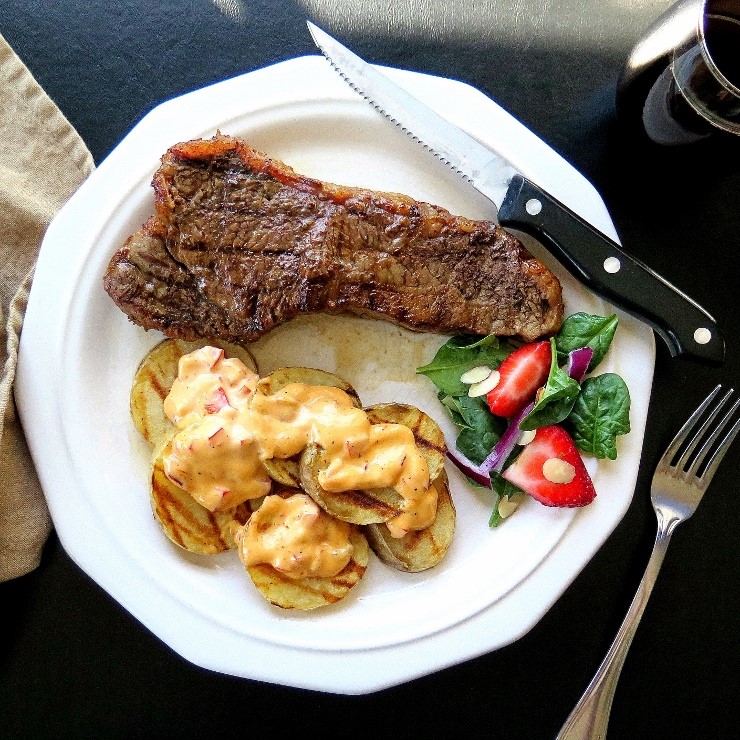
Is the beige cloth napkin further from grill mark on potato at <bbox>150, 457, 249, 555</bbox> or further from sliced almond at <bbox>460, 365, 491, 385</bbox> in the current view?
sliced almond at <bbox>460, 365, 491, 385</bbox>

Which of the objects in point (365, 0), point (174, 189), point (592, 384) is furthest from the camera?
point (365, 0)


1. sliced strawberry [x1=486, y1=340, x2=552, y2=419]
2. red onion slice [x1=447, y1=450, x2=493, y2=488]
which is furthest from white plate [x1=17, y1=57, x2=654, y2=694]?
sliced strawberry [x1=486, y1=340, x2=552, y2=419]

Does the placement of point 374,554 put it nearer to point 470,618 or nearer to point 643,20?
point 470,618

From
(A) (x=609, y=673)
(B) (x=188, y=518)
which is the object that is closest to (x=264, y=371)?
(B) (x=188, y=518)

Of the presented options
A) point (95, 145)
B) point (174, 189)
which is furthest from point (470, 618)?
point (95, 145)

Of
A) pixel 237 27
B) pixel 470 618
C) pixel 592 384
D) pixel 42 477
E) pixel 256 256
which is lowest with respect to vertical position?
pixel 470 618

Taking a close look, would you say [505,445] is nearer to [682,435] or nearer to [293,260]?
[682,435]

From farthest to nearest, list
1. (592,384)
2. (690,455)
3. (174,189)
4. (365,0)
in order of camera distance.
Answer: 1. (365,0)
2. (690,455)
3. (592,384)
4. (174,189)
